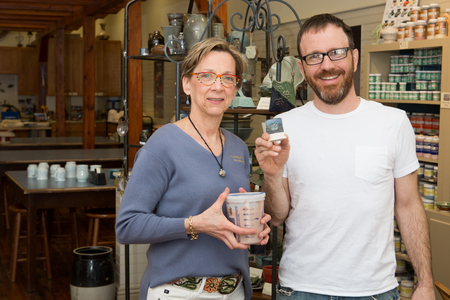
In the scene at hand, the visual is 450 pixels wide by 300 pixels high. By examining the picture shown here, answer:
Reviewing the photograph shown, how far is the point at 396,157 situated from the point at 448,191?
2.13 meters

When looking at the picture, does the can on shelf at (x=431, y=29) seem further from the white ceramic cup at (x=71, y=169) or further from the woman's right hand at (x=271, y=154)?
the white ceramic cup at (x=71, y=169)

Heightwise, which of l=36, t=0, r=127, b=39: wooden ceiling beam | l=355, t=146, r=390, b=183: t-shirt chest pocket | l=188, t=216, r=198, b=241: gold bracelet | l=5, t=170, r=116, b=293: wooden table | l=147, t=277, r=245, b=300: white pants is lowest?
l=5, t=170, r=116, b=293: wooden table

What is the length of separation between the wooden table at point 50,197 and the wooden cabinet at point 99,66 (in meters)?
6.85

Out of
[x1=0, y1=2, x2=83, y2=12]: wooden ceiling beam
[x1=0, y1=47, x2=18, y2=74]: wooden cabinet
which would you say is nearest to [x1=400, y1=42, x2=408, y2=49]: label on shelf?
[x1=0, y1=2, x2=83, y2=12]: wooden ceiling beam

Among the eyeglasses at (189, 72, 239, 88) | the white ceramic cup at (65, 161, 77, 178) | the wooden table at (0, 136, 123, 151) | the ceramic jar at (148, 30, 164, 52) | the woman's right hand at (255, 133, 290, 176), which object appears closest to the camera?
the woman's right hand at (255, 133, 290, 176)

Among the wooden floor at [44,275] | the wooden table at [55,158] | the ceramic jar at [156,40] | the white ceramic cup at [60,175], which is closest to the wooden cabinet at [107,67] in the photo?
the wooden table at [55,158]

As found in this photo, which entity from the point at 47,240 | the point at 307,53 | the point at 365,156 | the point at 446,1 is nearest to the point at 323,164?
the point at 365,156

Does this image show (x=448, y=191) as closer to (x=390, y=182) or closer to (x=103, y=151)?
(x=390, y=182)

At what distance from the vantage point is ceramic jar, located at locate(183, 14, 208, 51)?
290 centimetres

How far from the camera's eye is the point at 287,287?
169 cm

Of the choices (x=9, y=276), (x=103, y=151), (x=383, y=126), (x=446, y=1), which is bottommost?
(x=9, y=276)

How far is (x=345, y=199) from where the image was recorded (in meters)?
1.61

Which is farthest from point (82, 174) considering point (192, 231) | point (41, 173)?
point (192, 231)

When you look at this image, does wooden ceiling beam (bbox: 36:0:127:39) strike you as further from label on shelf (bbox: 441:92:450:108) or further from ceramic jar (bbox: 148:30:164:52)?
label on shelf (bbox: 441:92:450:108)
